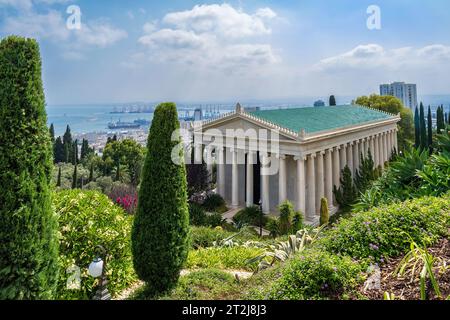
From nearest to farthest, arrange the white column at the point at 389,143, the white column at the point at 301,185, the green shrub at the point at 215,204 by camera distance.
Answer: the white column at the point at 301,185, the green shrub at the point at 215,204, the white column at the point at 389,143

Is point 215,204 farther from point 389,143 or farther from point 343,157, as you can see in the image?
point 389,143

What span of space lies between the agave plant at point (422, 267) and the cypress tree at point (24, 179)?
6122 millimetres

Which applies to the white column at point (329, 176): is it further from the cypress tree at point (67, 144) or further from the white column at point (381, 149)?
the cypress tree at point (67, 144)

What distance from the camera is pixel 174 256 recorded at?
329 inches

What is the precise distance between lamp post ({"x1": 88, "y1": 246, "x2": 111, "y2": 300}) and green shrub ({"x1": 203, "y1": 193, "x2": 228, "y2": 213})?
69.8ft

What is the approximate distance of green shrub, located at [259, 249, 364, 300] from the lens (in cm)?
533

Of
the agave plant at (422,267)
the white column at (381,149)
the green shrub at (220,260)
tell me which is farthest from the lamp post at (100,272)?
the white column at (381,149)

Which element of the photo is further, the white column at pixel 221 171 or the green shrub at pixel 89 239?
the white column at pixel 221 171

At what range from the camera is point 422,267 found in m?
5.62

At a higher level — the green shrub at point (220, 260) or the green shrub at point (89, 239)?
the green shrub at point (89, 239)

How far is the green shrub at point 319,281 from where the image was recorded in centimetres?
533

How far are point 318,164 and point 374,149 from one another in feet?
52.3

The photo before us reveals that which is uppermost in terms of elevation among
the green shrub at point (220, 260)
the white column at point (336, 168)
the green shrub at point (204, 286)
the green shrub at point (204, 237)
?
the white column at point (336, 168)

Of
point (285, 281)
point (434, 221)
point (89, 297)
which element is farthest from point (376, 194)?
point (89, 297)
